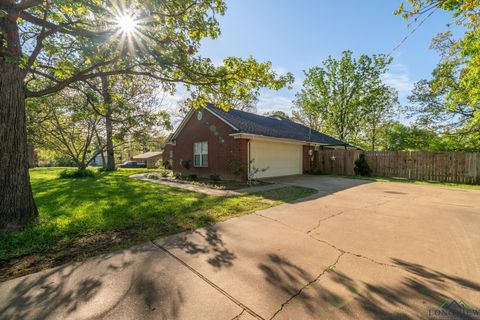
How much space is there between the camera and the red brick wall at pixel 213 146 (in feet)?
36.6

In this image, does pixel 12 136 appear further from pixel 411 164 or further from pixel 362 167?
pixel 411 164

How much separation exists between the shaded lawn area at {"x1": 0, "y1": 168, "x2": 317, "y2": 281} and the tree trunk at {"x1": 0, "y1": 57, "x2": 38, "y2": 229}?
439 mm

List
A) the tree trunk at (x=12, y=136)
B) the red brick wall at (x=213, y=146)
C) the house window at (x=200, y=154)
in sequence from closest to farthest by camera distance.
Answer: the tree trunk at (x=12, y=136)
the red brick wall at (x=213, y=146)
the house window at (x=200, y=154)

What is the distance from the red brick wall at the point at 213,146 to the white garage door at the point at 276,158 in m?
0.99

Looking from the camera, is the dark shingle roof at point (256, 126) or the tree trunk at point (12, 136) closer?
the tree trunk at point (12, 136)

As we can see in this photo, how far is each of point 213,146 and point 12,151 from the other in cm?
913

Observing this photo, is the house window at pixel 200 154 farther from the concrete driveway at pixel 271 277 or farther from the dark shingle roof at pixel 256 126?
the concrete driveway at pixel 271 277

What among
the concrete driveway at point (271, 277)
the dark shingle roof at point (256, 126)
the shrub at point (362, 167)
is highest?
the dark shingle roof at point (256, 126)

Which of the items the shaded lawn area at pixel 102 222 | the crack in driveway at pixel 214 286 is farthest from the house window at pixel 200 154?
the crack in driveway at pixel 214 286

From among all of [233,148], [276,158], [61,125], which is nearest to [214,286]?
[233,148]

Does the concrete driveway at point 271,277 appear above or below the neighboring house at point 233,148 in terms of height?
below

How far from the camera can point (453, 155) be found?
11.2 meters

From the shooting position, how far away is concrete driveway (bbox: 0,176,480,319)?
203 cm

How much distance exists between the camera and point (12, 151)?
13.8 feet
